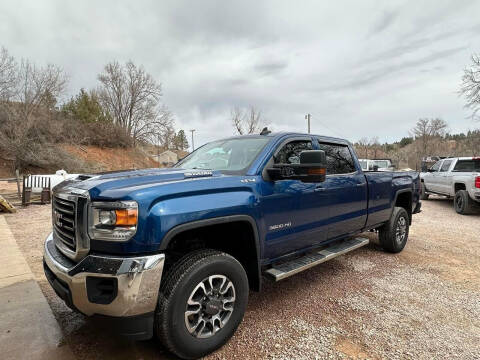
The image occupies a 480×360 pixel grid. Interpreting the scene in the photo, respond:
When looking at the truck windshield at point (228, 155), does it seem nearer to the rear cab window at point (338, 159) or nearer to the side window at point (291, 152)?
the side window at point (291, 152)

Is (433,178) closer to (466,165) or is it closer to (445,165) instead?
(445,165)

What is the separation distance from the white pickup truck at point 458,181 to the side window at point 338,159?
269 inches

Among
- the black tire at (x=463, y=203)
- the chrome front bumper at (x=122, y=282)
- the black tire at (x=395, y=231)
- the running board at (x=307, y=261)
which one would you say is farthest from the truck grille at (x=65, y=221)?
the black tire at (x=463, y=203)

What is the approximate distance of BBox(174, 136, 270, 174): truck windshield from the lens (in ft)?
9.71

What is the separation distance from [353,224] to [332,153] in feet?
3.39

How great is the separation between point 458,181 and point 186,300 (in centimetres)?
1055

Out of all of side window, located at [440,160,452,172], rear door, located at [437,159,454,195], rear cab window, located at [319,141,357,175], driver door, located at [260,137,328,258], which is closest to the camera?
driver door, located at [260,137,328,258]

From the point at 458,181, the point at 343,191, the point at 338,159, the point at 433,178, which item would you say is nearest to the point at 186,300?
the point at 343,191

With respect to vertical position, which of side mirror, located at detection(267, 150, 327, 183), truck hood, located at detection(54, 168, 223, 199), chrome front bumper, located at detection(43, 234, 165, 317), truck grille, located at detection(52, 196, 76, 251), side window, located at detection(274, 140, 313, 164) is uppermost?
side window, located at detection(274, 140, 313, 164)

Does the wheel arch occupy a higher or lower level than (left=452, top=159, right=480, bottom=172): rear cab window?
lower

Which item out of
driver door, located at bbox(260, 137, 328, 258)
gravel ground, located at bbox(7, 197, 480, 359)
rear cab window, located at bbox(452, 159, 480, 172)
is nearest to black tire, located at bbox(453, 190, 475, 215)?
rear cab window, located at bbox(452, 159, 480, 172)

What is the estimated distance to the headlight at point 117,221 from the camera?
191 cm

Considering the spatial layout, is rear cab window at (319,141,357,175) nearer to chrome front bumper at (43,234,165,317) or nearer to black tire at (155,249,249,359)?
black tire at (155,249,249,359)

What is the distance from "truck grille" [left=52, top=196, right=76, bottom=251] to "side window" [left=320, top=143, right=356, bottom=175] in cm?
285
